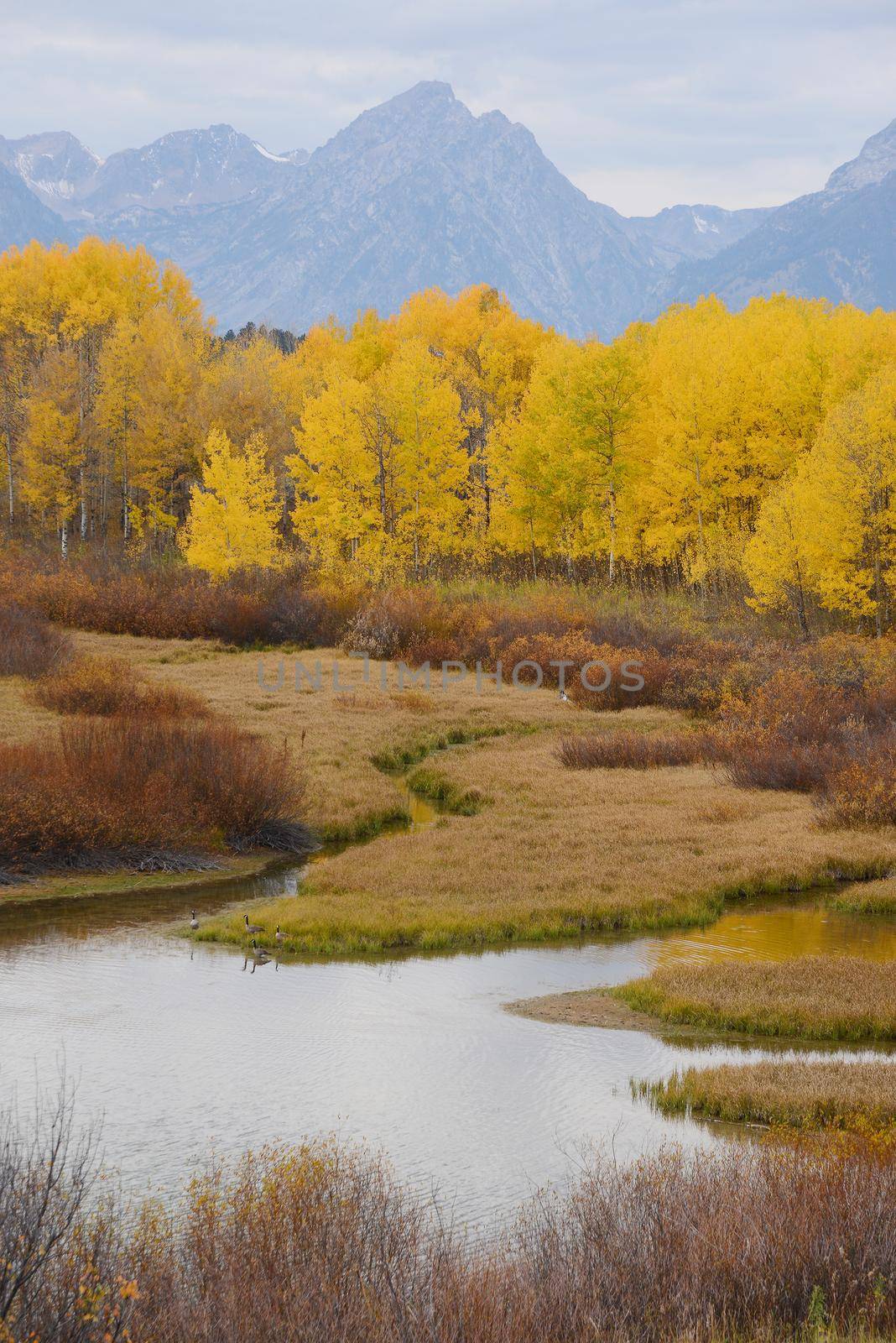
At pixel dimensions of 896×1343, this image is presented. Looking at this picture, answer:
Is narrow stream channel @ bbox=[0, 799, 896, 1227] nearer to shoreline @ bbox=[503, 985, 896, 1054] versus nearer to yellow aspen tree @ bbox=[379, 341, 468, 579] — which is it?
shoreline @ bbox=[503, 985, 896, 1054]

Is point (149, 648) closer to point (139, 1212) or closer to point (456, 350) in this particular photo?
point (139, 1212)

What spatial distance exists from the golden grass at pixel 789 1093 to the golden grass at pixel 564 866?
4.79m

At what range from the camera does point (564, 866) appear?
1684 cm

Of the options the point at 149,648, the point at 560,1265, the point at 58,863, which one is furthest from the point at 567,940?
the point at 149,648

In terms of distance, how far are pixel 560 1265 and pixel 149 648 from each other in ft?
100

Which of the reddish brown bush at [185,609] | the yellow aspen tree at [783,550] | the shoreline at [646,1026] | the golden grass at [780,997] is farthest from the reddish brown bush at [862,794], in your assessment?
the reddish brown bush at [185,609]

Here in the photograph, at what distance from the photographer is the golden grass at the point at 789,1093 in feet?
29.5

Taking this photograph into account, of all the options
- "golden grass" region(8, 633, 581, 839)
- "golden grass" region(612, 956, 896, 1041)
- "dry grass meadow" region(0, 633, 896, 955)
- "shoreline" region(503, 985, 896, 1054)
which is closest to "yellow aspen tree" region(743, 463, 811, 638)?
"golden grass" region(8, 633, 581, 839)

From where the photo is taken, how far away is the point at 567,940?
14.6 m

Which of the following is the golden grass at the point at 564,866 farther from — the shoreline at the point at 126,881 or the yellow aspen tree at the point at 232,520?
the yellow aspen tree at the point at 232,520

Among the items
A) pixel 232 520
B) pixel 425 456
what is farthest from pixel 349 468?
pixel 232 520

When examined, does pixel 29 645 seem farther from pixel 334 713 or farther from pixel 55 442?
pixel 55 442

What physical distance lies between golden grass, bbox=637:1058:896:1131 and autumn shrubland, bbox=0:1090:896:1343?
186 centimetres

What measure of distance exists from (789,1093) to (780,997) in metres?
2.59
